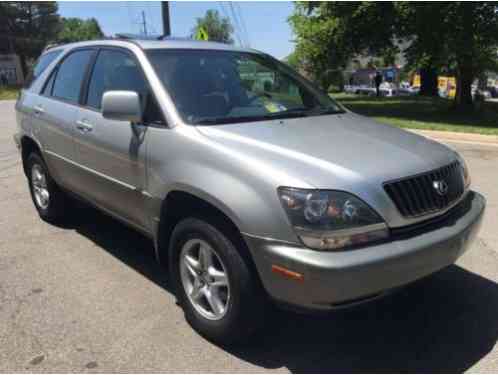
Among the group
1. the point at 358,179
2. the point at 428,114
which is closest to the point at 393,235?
the point at 358,179

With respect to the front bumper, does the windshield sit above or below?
above

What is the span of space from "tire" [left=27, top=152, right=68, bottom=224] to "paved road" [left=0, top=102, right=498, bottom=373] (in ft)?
2.07

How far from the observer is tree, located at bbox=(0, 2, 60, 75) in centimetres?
6038

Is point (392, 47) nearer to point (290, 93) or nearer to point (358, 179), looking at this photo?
point (290, 93)


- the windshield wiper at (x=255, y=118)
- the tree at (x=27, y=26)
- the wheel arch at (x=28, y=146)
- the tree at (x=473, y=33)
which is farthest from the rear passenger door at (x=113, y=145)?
the tree at (x=27, y=26)

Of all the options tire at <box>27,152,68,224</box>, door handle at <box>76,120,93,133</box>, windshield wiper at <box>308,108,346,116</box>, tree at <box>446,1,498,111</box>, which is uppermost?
tree at <box>446,1,498,111</box>

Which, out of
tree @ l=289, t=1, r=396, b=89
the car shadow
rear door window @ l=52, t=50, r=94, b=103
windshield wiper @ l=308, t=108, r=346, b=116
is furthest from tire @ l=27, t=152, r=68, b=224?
tree @ l=289, t=1, r=396, b=89

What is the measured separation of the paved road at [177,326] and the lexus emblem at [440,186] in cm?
73

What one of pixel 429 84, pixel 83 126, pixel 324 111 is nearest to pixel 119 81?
pixel 83 126

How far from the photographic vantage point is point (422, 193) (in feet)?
8.95

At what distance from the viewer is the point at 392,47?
20531 millimetres

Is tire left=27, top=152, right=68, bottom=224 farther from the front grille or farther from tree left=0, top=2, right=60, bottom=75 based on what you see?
tree left=0, top=2, right=60, bottom=75

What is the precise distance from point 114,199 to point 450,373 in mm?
2553

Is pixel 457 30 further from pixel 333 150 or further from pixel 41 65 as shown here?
pixel 333 150
